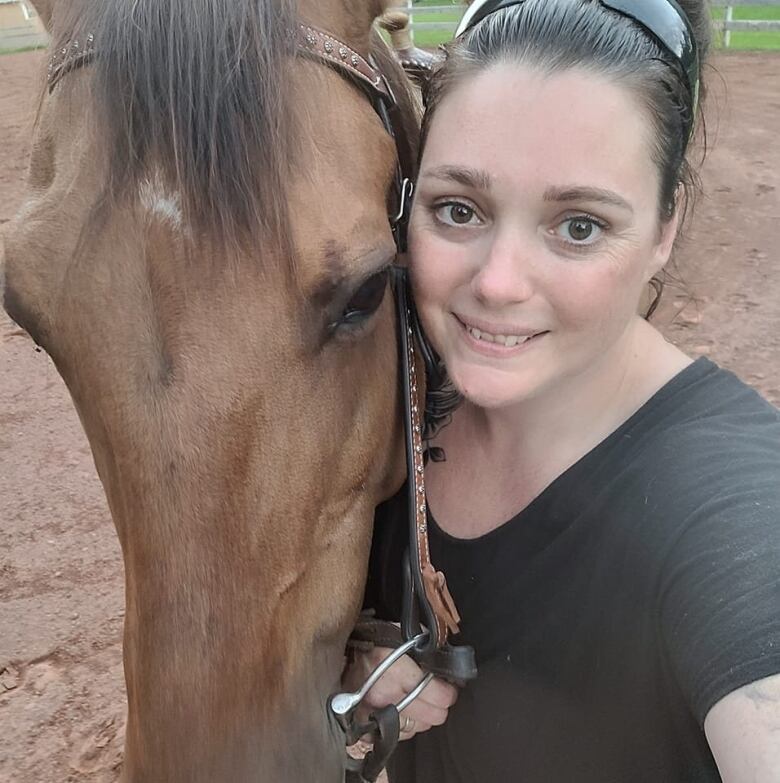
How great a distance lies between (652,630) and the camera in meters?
1.07

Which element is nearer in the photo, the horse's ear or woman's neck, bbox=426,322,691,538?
woman's neck, bbox=426,322,691,538

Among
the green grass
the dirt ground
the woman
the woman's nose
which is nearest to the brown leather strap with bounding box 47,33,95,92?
the dirt ground

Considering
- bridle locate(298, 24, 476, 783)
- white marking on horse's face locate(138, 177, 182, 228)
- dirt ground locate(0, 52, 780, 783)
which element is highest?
white marking on horse's face locate(138, 177, 182, 228)

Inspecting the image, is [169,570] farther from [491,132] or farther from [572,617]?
[491,132]

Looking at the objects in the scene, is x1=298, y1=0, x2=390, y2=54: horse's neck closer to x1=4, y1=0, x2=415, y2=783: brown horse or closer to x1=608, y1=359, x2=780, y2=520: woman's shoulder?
x1=4, y1=0, x2=415, y2=783: brown horse

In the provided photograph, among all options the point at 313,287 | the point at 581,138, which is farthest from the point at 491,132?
the point at 313,287

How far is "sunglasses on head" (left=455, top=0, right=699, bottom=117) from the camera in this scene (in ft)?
3.85

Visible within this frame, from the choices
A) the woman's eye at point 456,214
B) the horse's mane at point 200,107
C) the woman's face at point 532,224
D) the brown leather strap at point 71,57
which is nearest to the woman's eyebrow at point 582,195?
the woman's face at point 532,224

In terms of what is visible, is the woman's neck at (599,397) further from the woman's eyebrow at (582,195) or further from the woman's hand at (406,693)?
the woman's hand at (406,693)

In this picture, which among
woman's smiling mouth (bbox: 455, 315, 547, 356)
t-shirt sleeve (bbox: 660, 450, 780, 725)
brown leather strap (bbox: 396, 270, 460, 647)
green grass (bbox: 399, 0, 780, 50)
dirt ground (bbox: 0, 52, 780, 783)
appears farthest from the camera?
green grass (bbox: 399, 0, 780, 50)

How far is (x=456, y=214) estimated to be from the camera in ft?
3.96

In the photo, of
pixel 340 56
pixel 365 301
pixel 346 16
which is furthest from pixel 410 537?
pixel 346 16

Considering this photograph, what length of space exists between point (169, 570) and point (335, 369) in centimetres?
36

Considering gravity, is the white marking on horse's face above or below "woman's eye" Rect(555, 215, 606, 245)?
above
